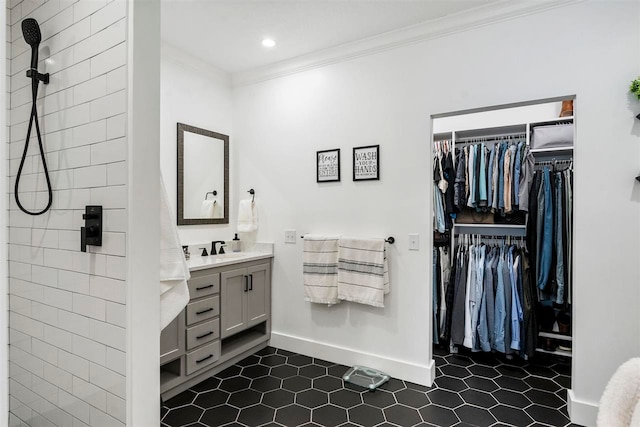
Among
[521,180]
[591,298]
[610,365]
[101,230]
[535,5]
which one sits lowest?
[610,365]

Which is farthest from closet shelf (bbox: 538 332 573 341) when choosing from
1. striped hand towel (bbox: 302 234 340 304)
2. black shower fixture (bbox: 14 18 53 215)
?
black shower fixture (bbox: 14 18 53 215)

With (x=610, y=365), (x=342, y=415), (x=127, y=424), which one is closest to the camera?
(x=127, y=424)

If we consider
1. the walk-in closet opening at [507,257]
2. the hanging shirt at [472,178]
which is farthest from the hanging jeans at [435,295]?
the hanging shirt at [472,178]

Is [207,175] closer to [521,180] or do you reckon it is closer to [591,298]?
[521,180]

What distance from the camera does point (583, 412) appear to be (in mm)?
2100

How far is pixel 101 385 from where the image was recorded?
1.42 meters

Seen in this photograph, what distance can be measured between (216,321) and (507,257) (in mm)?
2440

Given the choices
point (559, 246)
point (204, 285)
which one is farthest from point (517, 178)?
point (204, 285)

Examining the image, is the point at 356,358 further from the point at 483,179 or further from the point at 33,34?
the point at 33,34

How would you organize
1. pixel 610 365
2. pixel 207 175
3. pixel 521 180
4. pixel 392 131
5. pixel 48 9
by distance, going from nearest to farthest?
pixel 48 9 < pixel 610 365 < pixel 392 131 < pixel 521 180 < pixel 207 175

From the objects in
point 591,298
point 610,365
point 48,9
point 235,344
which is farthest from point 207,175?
point 610,365

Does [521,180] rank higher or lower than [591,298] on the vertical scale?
higher

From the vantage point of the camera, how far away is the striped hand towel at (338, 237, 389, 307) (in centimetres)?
267

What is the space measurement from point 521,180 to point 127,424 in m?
3.08
